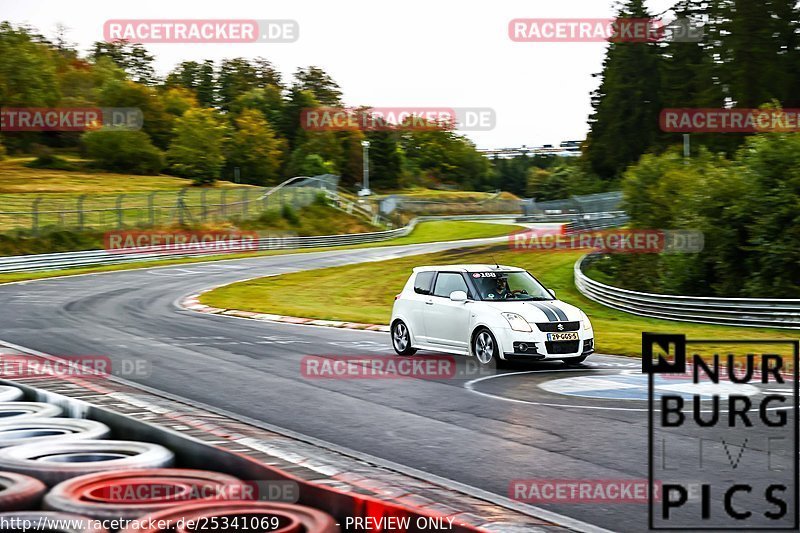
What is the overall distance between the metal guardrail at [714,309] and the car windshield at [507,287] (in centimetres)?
1157

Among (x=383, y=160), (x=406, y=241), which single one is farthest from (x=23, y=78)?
(x=406, y=241)

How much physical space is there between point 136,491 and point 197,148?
9804cm

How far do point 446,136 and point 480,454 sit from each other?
150518 mm

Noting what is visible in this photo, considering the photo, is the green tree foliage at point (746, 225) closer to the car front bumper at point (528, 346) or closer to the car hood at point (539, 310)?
the car hood at point (539, 310)

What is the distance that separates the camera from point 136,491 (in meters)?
5.73

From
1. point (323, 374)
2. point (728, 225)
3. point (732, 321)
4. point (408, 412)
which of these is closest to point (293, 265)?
point (728, 225)

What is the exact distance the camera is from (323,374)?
14.5 metres

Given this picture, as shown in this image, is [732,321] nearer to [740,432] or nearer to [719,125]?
[740,432]

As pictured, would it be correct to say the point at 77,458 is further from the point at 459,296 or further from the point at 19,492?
the point at 459,296

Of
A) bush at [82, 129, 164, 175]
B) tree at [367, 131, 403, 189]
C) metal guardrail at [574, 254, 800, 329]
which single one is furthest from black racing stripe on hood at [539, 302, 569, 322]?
tree at [367, 131, 403, 189]

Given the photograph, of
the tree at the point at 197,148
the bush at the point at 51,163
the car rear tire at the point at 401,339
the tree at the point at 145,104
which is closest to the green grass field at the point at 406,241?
the tree at the point at 197,148

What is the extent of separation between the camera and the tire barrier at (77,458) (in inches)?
235

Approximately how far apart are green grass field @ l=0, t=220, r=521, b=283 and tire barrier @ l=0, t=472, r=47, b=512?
120ft

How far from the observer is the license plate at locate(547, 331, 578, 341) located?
14.6m
